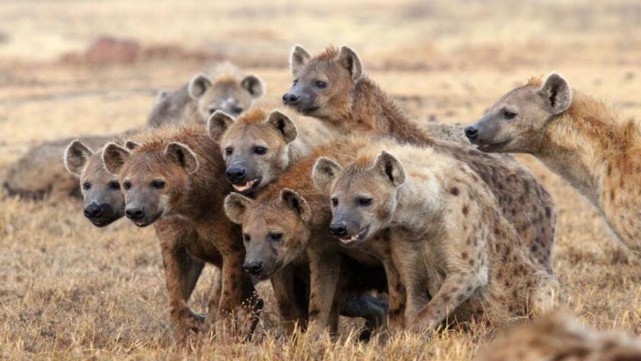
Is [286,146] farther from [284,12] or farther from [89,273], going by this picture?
[284,12]

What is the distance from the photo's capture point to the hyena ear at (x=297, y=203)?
5.53m

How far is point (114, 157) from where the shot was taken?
6043 millimetres

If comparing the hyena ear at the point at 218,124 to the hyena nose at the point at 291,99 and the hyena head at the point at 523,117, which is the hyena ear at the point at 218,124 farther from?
the hyena head at the point at 523,117

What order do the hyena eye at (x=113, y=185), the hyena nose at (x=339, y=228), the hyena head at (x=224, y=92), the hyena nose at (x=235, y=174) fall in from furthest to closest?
1. the hyena head at (x=224, y=92)
2. the hyena eye at (x=113, y=185)
3. the hyena nose at (x=235, y=174)
4. the hyena nose at (x=339, y=228)

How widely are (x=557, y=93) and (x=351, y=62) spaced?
139 cm

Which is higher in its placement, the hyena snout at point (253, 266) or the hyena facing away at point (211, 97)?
the hyena snout at point (253, 266)

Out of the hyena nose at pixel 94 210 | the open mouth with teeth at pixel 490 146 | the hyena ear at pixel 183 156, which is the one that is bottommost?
the hyena nose at pixel 94 210

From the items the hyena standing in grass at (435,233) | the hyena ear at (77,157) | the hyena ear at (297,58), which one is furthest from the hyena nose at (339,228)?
the hyena ear at (297,58)

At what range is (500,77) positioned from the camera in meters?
18.5

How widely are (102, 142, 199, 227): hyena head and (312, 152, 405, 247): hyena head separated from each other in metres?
0.75

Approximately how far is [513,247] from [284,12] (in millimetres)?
39853

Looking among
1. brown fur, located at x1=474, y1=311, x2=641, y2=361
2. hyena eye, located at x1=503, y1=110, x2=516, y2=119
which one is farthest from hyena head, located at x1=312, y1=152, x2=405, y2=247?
brown fur, located at x1=474, y1=311, x2=641, y2=361

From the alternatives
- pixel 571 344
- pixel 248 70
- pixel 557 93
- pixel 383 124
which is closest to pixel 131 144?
pixel 383 124

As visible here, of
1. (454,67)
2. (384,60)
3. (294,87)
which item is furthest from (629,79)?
(294,87)
